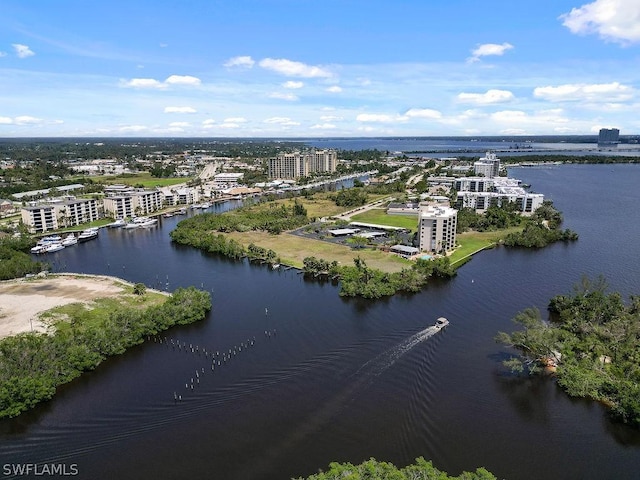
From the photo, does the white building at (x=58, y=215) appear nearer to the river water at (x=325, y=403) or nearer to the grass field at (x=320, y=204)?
the grass field at (x=320, y=204)

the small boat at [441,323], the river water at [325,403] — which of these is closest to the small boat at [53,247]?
the river water at [325,403]

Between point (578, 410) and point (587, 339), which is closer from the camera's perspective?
point (578, 410)

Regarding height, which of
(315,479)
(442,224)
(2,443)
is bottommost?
(2,443)

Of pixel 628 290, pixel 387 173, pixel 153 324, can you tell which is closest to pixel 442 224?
pixel 628 290

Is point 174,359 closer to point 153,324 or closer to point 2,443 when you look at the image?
point 153,324

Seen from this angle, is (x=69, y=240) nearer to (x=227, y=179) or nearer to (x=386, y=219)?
(x=386, y=219)

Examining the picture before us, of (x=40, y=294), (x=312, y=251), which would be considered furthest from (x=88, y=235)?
(x=312, y=251)
